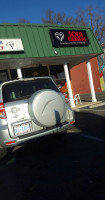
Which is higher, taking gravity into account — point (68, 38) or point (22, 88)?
point (68, 38)

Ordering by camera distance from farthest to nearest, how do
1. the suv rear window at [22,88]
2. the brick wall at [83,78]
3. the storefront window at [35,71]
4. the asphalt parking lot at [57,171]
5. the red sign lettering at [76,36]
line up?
the brick wall at [83,78], the storefront window at [35,71], the red sign lettering at [76,36], the suv rear window at [22,88], the asphalt parking lot at [57,171]

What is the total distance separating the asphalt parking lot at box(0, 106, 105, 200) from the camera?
2.54 metres

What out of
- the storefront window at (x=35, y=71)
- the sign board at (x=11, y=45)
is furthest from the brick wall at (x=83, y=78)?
the sign board at (x=11, y=45)

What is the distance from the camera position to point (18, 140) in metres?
3.66

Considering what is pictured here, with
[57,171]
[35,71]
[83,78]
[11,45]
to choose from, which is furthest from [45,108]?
[83,78]

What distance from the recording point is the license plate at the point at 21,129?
12.1 feet

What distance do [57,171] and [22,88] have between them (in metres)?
2.05

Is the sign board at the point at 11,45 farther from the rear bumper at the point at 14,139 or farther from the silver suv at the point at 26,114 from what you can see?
the rear bumper at the point at 14,139

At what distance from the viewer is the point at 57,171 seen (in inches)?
124

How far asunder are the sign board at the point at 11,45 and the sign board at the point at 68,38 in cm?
201

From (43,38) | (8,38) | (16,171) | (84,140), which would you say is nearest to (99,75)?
(43,38)


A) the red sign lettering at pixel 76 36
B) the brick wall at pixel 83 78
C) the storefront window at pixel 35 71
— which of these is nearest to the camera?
the red sign lettering at pixel 76 36

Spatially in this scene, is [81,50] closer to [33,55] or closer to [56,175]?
[33,55]

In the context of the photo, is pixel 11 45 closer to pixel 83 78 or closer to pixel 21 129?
pixel 21 129
